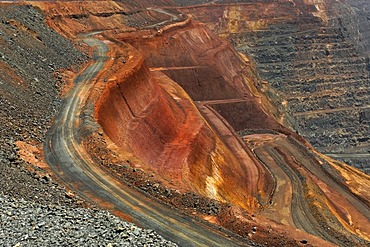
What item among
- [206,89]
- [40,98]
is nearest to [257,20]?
[206,89]

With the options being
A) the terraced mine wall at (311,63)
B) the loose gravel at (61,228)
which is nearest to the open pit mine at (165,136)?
the loose gravel at (61,228)

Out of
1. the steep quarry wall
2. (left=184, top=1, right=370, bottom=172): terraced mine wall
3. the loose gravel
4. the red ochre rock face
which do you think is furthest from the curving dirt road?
(left=184, top=1, right=370, bottom=172): terraced mine wall

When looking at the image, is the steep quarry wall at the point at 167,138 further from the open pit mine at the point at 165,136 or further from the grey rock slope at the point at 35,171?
the grey rock slope at the point at 35,171

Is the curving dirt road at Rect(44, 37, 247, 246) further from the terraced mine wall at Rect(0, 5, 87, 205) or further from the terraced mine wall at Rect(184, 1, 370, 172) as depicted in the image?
the terraced mine wall at Rect(184, 1, 370, 172)

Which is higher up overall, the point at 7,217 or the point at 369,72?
the point at 7,217

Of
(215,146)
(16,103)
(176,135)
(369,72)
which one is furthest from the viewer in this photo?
(369,72)

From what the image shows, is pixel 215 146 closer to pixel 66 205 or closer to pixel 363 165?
pixel 66 205

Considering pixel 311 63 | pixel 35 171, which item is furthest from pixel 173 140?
pixel 311 63

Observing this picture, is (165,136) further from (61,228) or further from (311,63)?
(311,63)
